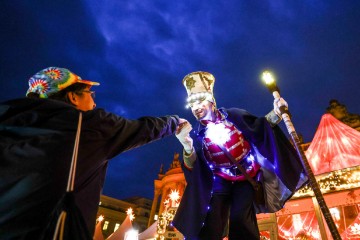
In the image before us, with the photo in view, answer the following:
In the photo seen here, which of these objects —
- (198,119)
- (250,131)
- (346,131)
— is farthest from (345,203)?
(198,119)

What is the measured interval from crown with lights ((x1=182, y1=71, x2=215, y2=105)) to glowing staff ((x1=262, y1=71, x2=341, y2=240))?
0.93 metres

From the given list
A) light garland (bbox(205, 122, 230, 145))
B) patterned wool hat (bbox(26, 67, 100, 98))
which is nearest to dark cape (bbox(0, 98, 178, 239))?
patterned wool hat (bbox(26, 67, 100, 98))

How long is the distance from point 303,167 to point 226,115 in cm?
136

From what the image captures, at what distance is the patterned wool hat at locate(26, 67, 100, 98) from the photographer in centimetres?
207

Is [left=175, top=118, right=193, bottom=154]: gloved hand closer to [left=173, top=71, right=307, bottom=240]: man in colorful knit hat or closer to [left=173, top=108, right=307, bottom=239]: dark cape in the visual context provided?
[left=173, top=71, right=307, bottom=240]: man in colorful knit hat

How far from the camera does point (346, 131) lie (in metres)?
6.44

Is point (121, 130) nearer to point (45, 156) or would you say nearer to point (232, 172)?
point (45, 156)

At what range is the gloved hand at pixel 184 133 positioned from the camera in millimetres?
3023

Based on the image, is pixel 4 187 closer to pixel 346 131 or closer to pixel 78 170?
pixel 78 170

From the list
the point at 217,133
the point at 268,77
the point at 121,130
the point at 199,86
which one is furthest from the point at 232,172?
the point at 121,130

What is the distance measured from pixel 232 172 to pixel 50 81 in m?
2.59

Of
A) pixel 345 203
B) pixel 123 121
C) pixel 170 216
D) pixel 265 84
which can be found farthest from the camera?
pixel 170 216

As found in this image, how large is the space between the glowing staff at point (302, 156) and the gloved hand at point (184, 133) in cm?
140

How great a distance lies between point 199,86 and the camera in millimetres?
4211
